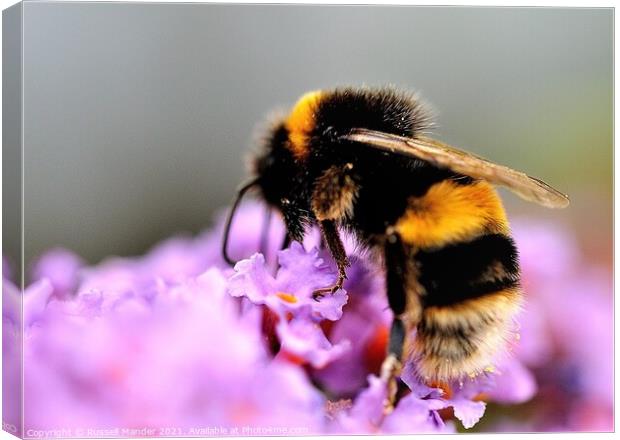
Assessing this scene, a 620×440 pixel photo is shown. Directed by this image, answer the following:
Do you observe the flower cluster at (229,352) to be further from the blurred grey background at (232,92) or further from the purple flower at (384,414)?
the blurred grey background at (232,92)

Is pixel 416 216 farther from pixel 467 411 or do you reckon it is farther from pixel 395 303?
pixel 467 411

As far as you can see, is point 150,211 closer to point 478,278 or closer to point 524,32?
point 524,32

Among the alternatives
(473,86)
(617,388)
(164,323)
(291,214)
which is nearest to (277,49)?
(473,86)

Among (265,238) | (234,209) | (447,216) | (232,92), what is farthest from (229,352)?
(232,92)

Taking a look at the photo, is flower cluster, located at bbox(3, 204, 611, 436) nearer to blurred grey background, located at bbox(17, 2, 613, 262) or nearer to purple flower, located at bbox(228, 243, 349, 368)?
purple flower, located at bbox(228, 243, 349, 368)

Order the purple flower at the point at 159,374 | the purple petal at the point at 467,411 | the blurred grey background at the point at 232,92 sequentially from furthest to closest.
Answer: the blurred grey background at the point at 232,92 < the purple petal at the point at 467,411 < the purple flower at the point at 159,374

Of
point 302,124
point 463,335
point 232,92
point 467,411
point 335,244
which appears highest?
point 232,92

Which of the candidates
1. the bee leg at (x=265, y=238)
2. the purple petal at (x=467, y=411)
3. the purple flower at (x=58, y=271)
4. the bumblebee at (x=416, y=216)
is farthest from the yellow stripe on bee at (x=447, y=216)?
the purple flower at (x=58, y=271)

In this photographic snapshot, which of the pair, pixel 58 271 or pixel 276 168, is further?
pixel 58 271
